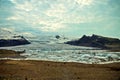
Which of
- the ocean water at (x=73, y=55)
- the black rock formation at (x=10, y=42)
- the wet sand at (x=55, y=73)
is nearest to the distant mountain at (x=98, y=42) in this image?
the black rock formation at (x=10, y=42)

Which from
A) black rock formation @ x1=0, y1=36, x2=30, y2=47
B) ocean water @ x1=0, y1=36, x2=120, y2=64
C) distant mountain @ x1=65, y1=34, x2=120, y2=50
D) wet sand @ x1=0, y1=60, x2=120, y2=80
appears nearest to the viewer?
wet sand @ x1=0, y1=60, x2=120, y2=80

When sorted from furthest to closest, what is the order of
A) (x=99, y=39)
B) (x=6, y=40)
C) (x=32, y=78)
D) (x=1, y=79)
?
(x=99, y=39) < (x=6, y=40) < (x=32, y=78) < (x=1, y=79)

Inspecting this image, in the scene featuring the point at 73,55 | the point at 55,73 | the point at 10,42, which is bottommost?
the point at 55,73

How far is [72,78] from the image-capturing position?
81.1ft

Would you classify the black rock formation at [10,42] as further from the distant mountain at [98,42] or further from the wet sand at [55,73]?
the wet sand at [55,73]

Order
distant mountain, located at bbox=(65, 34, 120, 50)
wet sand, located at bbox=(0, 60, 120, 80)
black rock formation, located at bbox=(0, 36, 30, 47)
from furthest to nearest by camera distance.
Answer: distant mountain, located at bbox=(65, 34, 120, 50)
black rock formation, located at bbox=(0, 36, 30, 47)
wet sand, located at bbox=(0, 60, 120, 80)

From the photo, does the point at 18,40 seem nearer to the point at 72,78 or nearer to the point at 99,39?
the point at 99,39

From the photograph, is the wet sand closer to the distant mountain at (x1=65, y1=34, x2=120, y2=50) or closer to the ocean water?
the ocean water

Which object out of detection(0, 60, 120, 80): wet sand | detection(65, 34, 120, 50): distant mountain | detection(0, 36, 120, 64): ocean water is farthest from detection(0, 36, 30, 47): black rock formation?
detection(0, 60, 120, 80): wet sand

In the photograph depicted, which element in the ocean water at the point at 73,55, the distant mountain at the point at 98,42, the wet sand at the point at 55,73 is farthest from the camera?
the distant mountain at the point at 98,42

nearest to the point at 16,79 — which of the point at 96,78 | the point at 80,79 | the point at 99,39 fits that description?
the point at 80,79

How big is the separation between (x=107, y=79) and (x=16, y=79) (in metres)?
9.98

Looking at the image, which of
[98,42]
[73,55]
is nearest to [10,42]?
[98,42]

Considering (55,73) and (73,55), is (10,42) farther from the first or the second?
(55,73)
